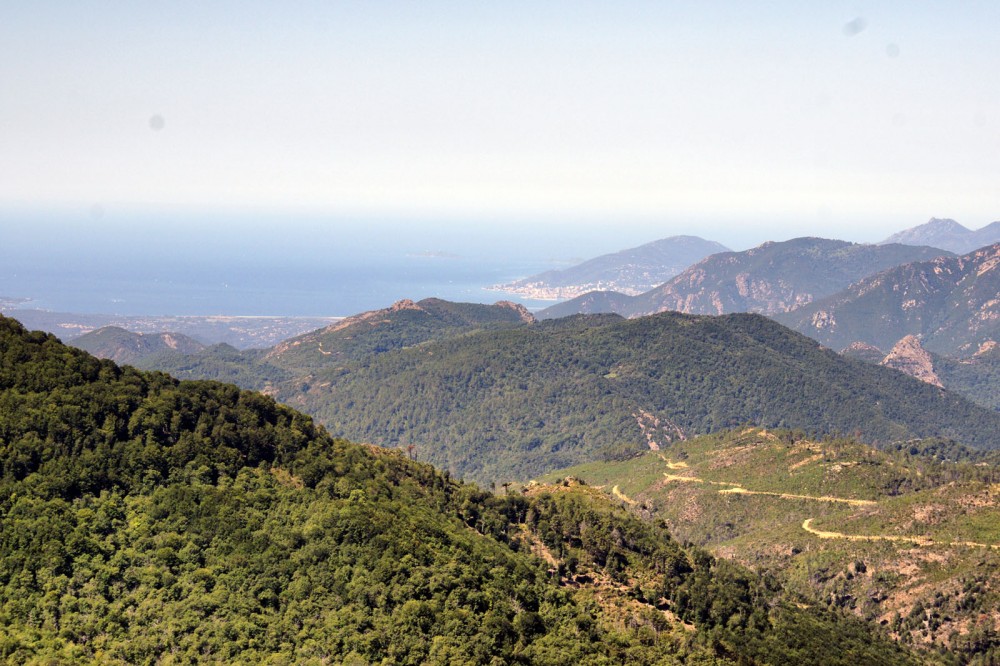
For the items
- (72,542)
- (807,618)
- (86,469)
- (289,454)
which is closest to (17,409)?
(86,469)

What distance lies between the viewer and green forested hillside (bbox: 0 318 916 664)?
58.3 meters

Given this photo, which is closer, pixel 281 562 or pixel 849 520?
pixel 281 562

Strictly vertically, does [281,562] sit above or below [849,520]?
above

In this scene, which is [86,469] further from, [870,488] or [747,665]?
[870,488]

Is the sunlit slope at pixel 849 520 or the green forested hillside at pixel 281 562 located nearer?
the green forested hillside at pixel 281 562

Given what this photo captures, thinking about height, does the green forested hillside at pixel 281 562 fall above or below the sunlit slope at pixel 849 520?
above

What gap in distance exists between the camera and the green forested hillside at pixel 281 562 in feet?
191

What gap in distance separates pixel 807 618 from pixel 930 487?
55.1m

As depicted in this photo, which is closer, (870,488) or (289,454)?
(289,454)

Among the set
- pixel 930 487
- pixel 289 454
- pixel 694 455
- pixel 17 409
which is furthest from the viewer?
pixel 694 455

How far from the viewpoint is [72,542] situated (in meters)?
62.9

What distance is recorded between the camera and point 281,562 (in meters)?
65.4

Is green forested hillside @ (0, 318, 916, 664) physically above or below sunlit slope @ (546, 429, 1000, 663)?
above

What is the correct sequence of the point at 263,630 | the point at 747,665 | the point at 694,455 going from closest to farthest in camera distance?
the point at 263,630, the point at 747,665, the point at 694,455
